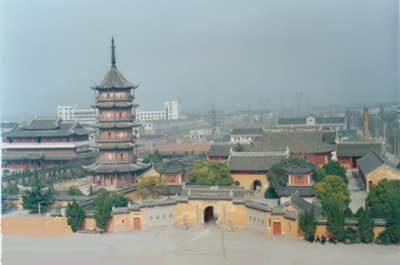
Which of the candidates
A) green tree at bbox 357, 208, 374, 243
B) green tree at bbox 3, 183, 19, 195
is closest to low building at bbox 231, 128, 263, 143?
green tree at bbox 3, 183, 19, 195

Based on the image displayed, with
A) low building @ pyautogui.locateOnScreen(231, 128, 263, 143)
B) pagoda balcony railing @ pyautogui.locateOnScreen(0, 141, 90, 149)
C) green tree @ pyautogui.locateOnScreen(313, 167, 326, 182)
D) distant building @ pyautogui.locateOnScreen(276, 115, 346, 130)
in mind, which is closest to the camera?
green tree @ pyautogui.locateOnScreen(313, 167, 326, 182)

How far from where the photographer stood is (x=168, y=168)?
862 inches

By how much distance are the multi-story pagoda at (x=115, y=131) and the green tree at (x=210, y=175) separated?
147 inches

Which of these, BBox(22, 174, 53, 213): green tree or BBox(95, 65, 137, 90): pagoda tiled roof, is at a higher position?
BBox(95, 65, 137, 90): pagoda tiled roof

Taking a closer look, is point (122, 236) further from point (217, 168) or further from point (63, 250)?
point (217, 168)

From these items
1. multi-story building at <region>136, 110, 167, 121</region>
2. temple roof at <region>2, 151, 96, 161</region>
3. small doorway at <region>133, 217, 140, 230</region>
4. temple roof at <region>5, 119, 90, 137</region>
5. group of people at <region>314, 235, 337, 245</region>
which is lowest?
group of people at <region>314, 235, 337, 245</region>

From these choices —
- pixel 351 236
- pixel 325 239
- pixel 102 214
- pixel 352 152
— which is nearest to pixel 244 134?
pixel 352 152

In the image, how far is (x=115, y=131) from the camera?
23.6m

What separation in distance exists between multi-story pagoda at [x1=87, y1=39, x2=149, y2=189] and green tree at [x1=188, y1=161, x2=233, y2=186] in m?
3.74

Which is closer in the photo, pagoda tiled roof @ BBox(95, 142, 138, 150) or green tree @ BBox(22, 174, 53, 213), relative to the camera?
green tree @ BBox(22, 174, 53, 213)

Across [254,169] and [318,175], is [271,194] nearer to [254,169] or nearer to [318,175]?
[318,175]

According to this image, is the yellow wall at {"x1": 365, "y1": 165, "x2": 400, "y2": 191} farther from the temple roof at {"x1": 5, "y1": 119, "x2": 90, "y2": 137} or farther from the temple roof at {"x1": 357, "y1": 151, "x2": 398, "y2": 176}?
the temple roof at {"x1": 5, "y1": 119, "x2": 90, "y2": 137}

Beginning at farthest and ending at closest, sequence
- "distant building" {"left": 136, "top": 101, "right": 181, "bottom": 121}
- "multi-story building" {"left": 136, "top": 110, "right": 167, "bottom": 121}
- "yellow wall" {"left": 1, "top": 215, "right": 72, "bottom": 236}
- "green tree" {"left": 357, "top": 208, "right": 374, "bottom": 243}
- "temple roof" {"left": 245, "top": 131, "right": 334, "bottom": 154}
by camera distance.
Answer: "distant building" {"left": 136, "top": 101, "right": 181, "bottom": 121}
"multi-story building" {"left": 136, "top": 110, "right": 167, "bottom": 121}
"temple roof" {"left": 245, "top": 131, "right": 334, "bottom": 154}
"yellow wall" {"left": 1, "top": 215, "right": 72, "bottom": 236}
"green tree" {"left": 357, "top": 208, "right": 374, "bottom": 243}

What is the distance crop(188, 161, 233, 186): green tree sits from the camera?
784 inches
